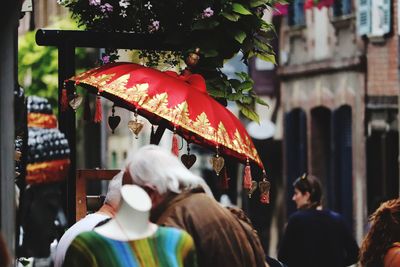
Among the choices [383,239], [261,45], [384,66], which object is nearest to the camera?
[383,239]

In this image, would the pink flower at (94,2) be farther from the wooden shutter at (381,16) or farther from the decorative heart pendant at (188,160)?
the wooden shutter at (381,16)

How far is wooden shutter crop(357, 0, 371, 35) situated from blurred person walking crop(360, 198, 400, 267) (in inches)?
746

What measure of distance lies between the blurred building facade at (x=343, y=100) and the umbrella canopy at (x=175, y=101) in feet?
57.6

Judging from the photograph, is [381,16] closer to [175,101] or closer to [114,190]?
[175,101]

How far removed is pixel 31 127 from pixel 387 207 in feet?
10.0

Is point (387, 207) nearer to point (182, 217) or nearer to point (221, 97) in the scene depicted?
point (221, 97)

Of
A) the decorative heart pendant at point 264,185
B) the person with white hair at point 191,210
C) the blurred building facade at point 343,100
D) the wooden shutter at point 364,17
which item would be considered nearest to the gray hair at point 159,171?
the person with white hair at point 191,210

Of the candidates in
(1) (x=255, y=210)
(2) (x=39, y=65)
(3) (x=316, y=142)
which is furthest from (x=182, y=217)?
(2) (x=39, y=65)

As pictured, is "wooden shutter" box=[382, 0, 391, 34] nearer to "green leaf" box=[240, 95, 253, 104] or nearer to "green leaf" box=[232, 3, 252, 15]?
"green leaf" box=[240, 95, 253, 104]

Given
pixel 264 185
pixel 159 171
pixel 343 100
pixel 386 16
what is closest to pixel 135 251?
pixel 159 171

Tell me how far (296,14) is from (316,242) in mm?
19530

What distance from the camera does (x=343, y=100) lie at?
30.2 meters

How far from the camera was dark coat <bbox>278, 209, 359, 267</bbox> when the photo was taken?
13.6 m

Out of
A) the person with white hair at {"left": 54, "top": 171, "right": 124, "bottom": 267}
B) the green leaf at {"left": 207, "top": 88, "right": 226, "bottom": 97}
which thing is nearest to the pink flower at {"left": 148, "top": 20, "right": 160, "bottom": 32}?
the green leaf at {"left": 207, "top": 88, "right": 226, "bottom": 97}
